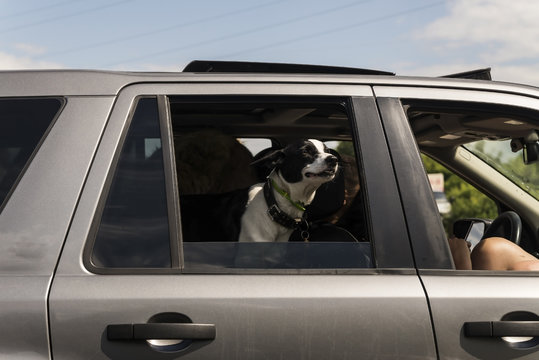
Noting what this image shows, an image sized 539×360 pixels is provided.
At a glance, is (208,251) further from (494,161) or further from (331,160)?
(494,161)

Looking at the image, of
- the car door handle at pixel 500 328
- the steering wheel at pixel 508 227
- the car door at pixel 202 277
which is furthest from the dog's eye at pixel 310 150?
the car door handle at pixel 500 328

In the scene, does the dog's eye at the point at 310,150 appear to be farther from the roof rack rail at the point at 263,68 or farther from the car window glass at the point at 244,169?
the roof rack rail at the point at 263,68

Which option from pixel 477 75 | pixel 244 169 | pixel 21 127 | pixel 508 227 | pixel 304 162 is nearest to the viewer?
Result: pixel 21 127

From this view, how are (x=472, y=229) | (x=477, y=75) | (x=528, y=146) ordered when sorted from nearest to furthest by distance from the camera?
(x=477, y=75), (x=528, y=146), (x=472, y=229)

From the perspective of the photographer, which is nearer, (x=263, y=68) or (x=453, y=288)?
(x=453, y=288)

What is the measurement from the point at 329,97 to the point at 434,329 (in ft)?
2.78

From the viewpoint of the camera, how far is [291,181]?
14.0 ft

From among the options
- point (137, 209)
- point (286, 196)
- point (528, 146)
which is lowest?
point (137, 209)

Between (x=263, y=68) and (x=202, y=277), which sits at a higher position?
(x=263, y=68)

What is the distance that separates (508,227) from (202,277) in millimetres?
2041

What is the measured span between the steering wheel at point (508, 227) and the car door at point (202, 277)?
4.84 ft

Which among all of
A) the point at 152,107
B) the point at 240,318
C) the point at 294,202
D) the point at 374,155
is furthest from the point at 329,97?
the point at 294,202

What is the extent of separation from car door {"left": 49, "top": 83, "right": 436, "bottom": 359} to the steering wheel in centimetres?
148

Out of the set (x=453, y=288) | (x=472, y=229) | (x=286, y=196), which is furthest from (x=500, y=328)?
(x=472, y=229)
